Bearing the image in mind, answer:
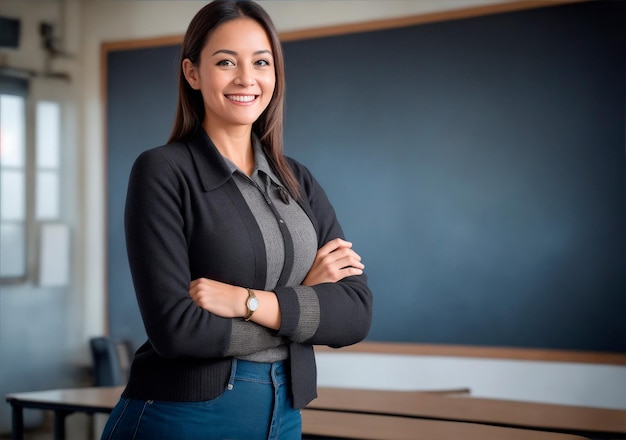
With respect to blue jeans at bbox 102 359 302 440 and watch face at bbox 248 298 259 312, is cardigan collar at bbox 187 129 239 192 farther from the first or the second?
blue jeans at bbox 102 359 302 440

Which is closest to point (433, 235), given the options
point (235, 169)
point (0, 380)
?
point (0, 380)

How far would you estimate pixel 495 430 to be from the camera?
7.66ft

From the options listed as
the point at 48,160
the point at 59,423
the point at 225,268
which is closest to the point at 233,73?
the point at 225,268

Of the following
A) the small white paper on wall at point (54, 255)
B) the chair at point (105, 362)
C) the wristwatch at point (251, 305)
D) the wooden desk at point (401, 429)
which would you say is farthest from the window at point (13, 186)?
the wristwatch at point (251, 305)

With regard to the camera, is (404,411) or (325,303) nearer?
(325,303)

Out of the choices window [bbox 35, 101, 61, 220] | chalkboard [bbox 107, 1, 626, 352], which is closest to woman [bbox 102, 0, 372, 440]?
chalkboard [bbox 107, 1, 626, 352]

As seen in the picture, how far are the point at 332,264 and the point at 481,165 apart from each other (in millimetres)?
3022

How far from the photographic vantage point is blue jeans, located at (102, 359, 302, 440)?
1345mm

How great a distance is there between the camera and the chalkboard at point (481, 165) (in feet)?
13.8

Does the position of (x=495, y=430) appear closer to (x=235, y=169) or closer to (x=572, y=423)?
(x=572, y=423)

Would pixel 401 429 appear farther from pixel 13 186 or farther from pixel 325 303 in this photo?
pixel 13 186

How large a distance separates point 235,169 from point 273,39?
0.88 ft

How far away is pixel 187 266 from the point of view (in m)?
1.39

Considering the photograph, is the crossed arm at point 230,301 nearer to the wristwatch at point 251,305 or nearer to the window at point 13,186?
the wristwatch at point 251,305
